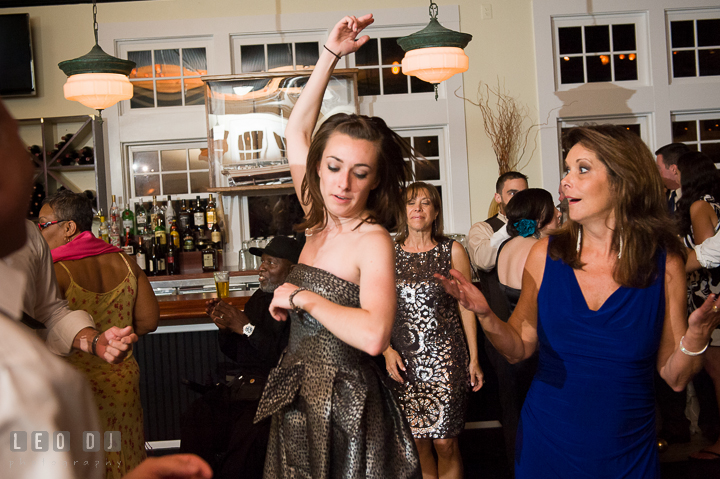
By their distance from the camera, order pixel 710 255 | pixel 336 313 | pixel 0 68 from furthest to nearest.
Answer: pixel 0 68 < pixel 710 255 < pixel 336 313

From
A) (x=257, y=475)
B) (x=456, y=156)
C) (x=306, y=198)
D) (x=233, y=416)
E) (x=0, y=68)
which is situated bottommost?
(x=257, y=475)

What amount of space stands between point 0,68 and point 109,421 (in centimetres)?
489

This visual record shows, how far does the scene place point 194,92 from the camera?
5.93 m

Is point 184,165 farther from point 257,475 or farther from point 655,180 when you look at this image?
point 655,180

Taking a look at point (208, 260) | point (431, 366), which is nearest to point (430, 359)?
point (431, 366)

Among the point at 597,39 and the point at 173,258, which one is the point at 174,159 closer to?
the point at 173,258

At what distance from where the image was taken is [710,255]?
2.71 metres

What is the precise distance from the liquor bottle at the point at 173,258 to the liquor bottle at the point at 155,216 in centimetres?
22

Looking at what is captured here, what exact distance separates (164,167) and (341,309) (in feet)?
17.2

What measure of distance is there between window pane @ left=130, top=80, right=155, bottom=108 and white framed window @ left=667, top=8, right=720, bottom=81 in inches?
209

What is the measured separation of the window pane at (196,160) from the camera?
599cm

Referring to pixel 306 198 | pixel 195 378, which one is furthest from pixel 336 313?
pixel 195 378

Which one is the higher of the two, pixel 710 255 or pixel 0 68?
pixel 0 68

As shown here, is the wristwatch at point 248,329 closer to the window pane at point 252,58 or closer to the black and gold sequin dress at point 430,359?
the black and gold sequin dress at point 430,359
